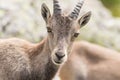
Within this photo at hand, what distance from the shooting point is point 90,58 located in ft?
91.1

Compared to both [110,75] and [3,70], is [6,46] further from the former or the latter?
[110,75]

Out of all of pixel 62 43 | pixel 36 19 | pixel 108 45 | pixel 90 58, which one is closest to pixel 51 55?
pixel 62 43

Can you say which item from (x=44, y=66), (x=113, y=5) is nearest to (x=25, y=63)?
(x=44, y=66)

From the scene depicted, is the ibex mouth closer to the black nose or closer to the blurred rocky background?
the black nose

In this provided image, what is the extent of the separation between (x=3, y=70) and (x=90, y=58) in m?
11.1

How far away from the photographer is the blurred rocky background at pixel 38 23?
2896 centimetres

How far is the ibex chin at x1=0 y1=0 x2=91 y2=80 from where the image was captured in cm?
1666

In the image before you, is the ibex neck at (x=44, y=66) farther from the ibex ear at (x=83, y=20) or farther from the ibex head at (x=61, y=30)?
the ibex ear at (x=83, y=20)

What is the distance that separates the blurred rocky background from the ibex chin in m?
10.0

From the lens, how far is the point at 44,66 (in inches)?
681

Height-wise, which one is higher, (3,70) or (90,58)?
(3,70)

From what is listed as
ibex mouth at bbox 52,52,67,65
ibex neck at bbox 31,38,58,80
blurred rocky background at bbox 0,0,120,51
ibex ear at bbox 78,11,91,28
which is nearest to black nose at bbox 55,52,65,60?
ibex mouth at bbox 52,52,67,65

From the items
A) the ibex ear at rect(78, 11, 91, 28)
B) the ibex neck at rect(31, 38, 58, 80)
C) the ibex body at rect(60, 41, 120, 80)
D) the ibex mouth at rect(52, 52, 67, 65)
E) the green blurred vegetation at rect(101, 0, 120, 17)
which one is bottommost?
the green blurred vegetation at rect(101, 0, 120, 17)

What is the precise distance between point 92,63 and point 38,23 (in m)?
4.38
